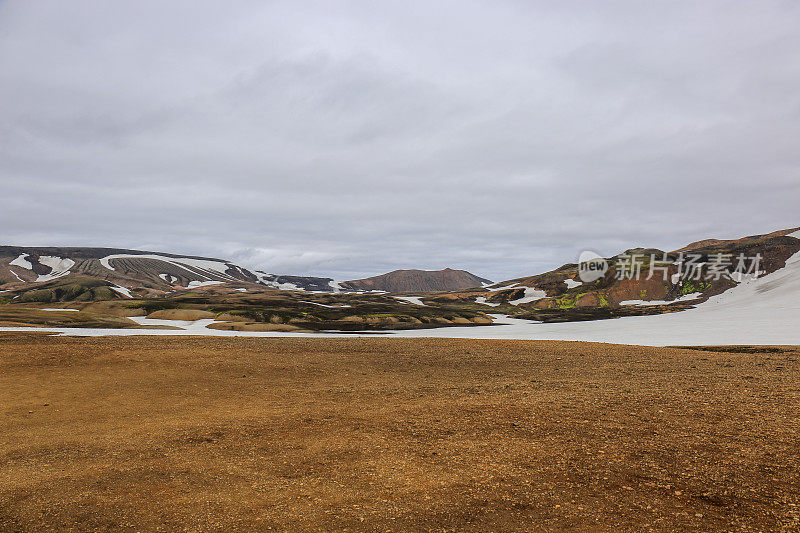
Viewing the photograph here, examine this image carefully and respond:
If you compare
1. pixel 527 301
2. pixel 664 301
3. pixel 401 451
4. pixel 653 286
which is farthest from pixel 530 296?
pixel 401 451

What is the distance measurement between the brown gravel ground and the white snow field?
2656 centimetres

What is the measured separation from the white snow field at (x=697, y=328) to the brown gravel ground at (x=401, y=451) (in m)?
26.6

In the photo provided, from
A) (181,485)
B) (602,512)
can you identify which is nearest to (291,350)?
(181,485)

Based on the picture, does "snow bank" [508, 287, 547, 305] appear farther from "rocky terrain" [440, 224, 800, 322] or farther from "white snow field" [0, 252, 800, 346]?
"white snow field" [0, 252, 800, 346]

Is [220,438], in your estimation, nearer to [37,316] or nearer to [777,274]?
[37,316]

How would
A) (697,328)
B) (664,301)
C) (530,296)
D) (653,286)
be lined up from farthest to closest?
(530,296) < (653,286) < (664,301) < (697,328)

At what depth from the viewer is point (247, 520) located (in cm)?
777

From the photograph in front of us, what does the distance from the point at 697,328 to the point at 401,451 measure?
6112cm

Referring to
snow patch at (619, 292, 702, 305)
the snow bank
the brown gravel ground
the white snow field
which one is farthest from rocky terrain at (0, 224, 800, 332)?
the brown gravel ground

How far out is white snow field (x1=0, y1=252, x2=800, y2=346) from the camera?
46.5m

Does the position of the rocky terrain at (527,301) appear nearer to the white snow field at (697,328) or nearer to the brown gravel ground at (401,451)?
the white snow field at (697,328)

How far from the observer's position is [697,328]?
189ft

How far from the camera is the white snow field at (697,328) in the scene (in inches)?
1832

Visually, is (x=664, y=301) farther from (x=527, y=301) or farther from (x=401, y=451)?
(x=401, y=451)
